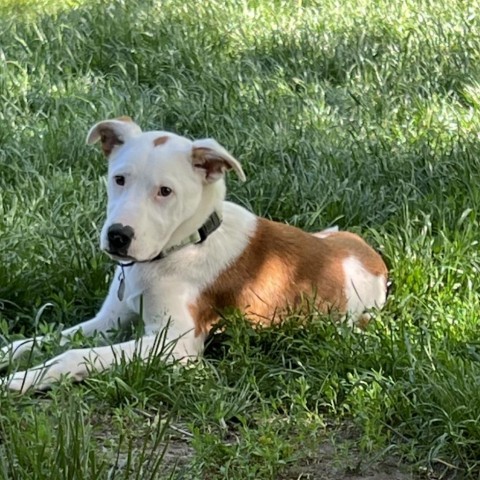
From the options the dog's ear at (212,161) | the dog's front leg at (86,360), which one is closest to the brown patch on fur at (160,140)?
the dog's ear at (212,161)

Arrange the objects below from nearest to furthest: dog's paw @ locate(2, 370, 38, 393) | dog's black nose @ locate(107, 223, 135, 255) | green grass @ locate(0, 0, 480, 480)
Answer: green grass @ locate(0, 0, 480, 480)
dog's paw @ locate(2, 370, 38, 393)
dog's black nose @ locate(107, 223, 135, 255)

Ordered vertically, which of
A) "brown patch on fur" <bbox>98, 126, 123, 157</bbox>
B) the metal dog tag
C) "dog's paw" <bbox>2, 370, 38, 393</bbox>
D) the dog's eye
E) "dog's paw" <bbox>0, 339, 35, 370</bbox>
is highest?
"brown patch on fur" <bbox>98, 126, 123, 157</bbox>

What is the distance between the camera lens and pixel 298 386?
15.0ft

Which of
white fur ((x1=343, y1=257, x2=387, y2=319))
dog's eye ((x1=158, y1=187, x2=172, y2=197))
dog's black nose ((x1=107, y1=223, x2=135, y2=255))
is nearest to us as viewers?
dog's black nose ((x1=107, y1=223, x2=135, y2=255))

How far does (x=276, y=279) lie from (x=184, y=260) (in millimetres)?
454

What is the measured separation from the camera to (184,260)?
4.93 m

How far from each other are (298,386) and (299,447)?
44 centimetres

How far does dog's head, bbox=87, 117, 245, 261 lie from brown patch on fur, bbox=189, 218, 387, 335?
0.93 feet

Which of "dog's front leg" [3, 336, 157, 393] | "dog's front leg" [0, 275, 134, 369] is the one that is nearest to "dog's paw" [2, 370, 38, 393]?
"dog's front leg" [3, 336, 157, 393]

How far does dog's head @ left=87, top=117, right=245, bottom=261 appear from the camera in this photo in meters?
4.63

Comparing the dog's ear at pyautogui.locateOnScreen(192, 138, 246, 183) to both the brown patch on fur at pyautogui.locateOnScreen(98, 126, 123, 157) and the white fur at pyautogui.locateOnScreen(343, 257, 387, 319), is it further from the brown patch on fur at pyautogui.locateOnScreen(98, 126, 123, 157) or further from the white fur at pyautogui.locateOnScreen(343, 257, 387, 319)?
the white fur at pyautogui.locateOnScreen(343, 257, 387, 319)

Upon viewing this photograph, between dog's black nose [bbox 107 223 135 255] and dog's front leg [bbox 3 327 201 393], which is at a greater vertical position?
dog's black nose [bbox 107 223 135 255]

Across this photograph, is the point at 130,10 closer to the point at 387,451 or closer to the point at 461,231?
the point at 461,231

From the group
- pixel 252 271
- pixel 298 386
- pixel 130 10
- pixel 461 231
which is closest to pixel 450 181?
pixel 461 231
